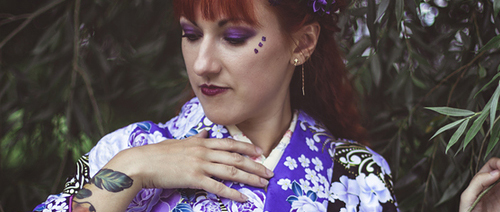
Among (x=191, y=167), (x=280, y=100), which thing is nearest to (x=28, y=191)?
(x=191, y=167)

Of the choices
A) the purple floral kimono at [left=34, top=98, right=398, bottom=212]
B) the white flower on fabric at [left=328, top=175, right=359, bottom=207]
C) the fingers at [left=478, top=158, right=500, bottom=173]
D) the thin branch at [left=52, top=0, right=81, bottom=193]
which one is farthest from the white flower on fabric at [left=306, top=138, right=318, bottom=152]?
the thin branch at [left=52, top=0, right=81, bottom=193]

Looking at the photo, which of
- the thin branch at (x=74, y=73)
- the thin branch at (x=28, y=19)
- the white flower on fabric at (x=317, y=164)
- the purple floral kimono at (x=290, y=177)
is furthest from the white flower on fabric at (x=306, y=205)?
the thin branch at (x=28, y=19)

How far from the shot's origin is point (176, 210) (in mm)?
1115

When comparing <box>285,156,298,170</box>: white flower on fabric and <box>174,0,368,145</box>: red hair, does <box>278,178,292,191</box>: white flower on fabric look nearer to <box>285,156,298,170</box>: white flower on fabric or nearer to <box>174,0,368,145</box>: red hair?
<box>285,156,298,170</box>: white flower on fabric

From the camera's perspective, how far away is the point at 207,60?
1.06 m

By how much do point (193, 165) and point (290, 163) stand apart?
0.28 m

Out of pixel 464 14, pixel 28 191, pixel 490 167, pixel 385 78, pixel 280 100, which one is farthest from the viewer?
pixel 385 78

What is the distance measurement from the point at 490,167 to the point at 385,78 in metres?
0.83

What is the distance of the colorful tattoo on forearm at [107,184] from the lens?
1.02 m

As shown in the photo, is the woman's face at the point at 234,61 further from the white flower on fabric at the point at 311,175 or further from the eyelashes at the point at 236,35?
the white flower on fabric at the point at 311,175

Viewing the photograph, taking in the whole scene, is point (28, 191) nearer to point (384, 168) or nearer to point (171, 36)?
point (171, 36)

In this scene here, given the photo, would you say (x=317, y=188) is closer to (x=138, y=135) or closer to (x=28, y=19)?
(x=138, y=135)

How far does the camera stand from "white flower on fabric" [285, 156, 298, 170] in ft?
3.99

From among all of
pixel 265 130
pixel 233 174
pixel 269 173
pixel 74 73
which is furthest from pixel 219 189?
pixel 74 73
